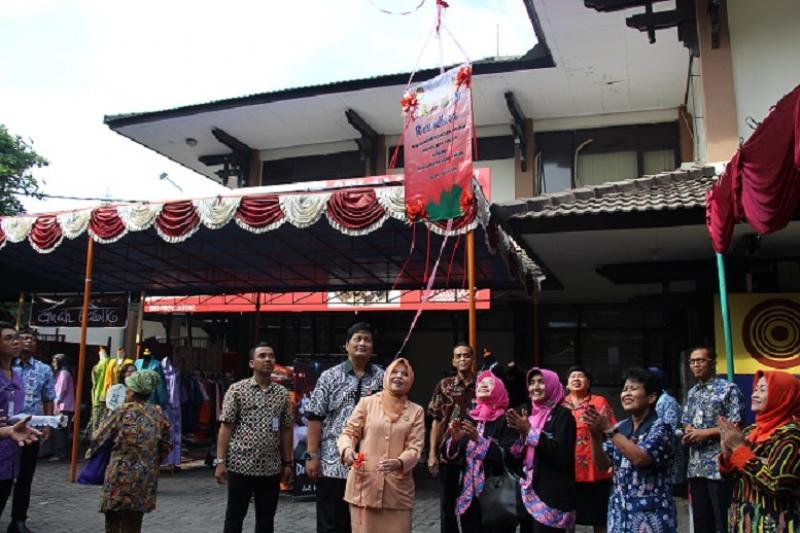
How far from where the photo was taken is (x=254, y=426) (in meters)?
5.08

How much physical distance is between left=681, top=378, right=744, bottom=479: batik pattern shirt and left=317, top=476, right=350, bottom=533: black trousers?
2.66 meters

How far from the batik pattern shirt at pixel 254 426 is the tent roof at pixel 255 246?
8.49ft

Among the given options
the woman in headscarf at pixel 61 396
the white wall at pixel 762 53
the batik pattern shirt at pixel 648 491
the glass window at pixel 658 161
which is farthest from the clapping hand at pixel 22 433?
the glass window at pixel 658 161

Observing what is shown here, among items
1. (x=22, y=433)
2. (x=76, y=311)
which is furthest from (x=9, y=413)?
(x=76, y=311)

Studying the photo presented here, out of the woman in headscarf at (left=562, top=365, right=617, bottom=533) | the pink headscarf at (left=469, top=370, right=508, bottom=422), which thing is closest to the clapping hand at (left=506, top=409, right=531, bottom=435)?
the pink headscarf at (left=469, top=370, right=508, bottom=422)

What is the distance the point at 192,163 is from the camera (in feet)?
52.6

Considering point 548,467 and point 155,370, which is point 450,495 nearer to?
point 548,467

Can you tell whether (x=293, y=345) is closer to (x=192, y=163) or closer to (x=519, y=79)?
(x=192, y=163)

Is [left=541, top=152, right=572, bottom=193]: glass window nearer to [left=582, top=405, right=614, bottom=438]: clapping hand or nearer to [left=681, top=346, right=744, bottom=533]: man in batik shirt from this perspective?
[left=681, top=346, right=744, bottom=533]: man in batik shirt

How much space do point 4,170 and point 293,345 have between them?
30.7 feet

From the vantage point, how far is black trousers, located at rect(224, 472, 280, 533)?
491 cm

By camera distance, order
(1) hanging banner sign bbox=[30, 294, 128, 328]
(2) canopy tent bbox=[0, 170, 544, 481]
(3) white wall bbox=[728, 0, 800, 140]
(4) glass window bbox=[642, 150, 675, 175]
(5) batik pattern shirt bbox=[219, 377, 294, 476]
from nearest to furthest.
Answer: (5) batik pattern shirt bbox=[219, 377, 294, 476] → (2) canopy tent bbox=[0, 170, 544, 481] → (3) white wall bbox=[728, 0, 800, 140] → (1) hanging banner sign bbox=[30, 294, 128, 328] → (4) glass window bbox=[642, 150, 675, 175]

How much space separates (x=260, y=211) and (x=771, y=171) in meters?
5.74

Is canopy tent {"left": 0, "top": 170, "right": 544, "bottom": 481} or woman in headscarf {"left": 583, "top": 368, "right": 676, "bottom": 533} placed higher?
canopy tent {"left": 0, "top": 170, "right": 544, "bottom": 481}
